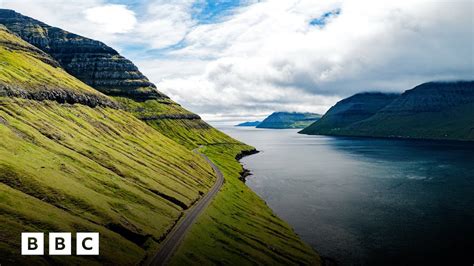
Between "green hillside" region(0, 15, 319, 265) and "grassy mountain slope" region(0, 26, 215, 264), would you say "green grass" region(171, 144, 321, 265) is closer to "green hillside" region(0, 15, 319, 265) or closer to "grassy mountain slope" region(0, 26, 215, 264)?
"green hillside" region(0, 15, 319, 265)

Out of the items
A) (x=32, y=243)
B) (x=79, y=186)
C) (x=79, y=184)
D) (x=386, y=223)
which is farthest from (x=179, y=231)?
(x=386, y=223)

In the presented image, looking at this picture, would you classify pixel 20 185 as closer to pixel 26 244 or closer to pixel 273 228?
pixel 26 244

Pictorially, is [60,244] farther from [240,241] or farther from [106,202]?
[240,241]

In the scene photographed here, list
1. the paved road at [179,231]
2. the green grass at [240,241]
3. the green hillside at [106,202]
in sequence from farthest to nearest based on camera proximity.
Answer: the green grass at [240,241] < the paved road at [179,231] < the green hillside at [106,202]

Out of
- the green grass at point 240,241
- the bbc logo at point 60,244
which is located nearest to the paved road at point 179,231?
the green grass at point 240,241

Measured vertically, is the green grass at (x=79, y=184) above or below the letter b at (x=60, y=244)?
above

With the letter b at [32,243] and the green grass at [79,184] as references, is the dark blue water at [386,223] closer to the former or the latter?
the green grass at [79,184]

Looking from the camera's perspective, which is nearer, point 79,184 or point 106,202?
point 106,202

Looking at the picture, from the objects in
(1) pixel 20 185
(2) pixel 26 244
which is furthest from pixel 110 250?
(1) pixel 20 185
